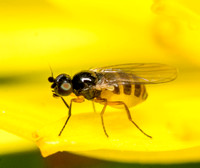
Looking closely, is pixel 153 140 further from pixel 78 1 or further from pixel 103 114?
pixel 78 1

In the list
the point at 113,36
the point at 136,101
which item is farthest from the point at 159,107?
the point at 113,36

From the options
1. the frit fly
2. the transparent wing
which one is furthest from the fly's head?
the transparent wing

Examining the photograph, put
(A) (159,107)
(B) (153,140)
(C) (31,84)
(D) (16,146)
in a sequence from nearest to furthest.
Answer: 1. (B) (153,140)
2. (D) (16,146)
3. (A) (159,107)
4. (C) (31,84)

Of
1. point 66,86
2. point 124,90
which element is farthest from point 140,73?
point 66,86

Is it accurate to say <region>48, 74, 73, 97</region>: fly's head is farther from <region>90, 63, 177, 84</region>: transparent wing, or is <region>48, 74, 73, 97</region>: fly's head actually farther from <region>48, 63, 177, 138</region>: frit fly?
<region>90, 63, 177, 84</region>: transparent wing

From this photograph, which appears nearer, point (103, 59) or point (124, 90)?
point (124, 90)

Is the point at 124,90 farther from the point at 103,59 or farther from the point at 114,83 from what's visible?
the point at 103,59
